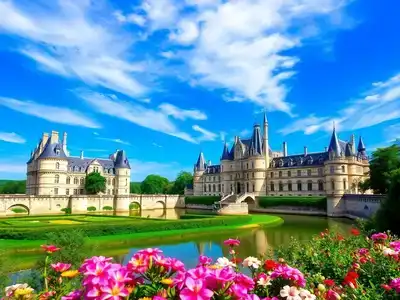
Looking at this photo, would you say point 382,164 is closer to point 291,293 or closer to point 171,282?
point 291,293

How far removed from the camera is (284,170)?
64562mm

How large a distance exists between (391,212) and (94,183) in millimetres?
59128

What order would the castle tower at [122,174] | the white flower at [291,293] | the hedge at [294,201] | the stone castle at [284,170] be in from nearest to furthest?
the white flower at [291,293] → the hedge at [294,201] → the stone castle at [284,170] → the castle tower at [122,174]

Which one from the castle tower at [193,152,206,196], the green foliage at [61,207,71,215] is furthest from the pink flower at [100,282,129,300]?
the castle tower at [193,152,206,196]

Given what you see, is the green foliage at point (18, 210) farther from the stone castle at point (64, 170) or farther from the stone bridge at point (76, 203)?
the stone castle at point (64, 170)

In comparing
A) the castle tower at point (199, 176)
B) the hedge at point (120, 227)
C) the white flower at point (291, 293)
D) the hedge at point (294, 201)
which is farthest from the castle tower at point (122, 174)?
the white flower at point (291, 293)

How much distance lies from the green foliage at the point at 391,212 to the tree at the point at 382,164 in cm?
→ 2630

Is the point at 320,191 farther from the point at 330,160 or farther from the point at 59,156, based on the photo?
the point at 59,156

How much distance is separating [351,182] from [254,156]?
19.4 meters

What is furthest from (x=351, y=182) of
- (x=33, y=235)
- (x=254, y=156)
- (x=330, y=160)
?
(x=33, y=235)

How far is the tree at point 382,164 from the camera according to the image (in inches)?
1629

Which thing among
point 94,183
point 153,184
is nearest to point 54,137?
point 94,183

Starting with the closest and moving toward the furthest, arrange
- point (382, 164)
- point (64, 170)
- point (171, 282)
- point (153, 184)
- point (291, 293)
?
point (171, 282) → point (291, 293) → point (382, 164) → point (64, 170) → point (153, 184)

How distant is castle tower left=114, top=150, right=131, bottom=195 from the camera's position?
240 ft
